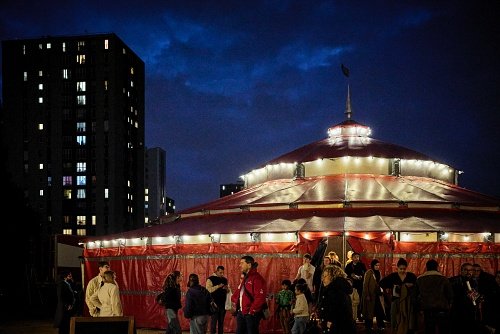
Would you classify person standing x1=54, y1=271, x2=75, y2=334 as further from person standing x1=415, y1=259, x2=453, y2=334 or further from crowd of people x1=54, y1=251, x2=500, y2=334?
person standing x1=415, y1=259, x2=453, y2=334

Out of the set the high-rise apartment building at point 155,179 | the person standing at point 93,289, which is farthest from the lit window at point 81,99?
the person standing at point 93,289

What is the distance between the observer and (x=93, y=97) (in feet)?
284

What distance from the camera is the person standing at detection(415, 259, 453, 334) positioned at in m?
10.3

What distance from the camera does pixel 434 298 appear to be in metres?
10.4

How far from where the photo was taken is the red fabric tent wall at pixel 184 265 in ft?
51.8

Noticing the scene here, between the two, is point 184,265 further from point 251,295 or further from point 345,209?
point 251,295

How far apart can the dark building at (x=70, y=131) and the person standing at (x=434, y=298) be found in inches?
3012

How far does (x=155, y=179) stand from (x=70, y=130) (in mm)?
23022

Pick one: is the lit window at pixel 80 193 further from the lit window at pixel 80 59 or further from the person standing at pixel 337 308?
the person standing at pixel 337 308

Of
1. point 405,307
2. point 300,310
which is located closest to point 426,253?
point 405,307

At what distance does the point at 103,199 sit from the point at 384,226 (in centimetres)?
7229

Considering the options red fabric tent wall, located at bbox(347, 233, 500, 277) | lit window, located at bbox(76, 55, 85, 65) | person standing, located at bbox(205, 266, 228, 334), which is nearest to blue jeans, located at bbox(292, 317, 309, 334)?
person standing, located at bbox(205, 266, 228, 334)

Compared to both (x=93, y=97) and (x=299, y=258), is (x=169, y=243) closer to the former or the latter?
(x=299, y=258)

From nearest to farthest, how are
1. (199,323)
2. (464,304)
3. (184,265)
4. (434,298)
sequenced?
(464,304) → (434,298) → (199,323) → (184,265)
